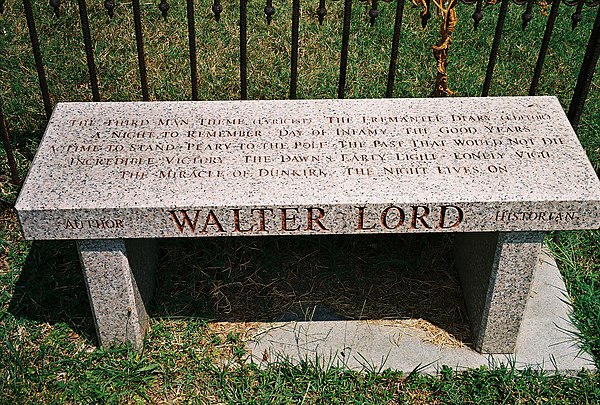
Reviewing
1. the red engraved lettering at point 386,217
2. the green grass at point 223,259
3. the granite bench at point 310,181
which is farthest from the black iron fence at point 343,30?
the red engraved lettering at point 386,217

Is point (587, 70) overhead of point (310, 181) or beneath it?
overhead

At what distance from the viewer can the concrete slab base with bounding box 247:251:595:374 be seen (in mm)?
3178

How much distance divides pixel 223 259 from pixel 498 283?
1.39 m

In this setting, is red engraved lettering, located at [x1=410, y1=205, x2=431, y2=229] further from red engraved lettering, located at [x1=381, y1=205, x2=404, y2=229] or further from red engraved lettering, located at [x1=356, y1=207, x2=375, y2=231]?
red engraved lettering, located at [x1=356, y1=207, x2=375, y2=231]

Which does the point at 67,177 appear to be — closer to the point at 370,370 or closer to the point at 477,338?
the point at 370,370

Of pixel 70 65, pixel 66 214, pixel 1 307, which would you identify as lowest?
pixel 1 307

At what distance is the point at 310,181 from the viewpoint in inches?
111

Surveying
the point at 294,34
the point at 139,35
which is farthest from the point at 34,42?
the point at 294,34

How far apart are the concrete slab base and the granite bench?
15 centimetres

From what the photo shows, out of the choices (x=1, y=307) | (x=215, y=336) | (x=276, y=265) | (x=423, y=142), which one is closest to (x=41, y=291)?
(x=1, y=307)

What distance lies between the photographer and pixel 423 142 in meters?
3.05

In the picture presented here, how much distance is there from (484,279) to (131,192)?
5.01ft

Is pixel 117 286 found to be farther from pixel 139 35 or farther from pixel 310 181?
pixel 139 35

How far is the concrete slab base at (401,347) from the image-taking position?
3178mm
